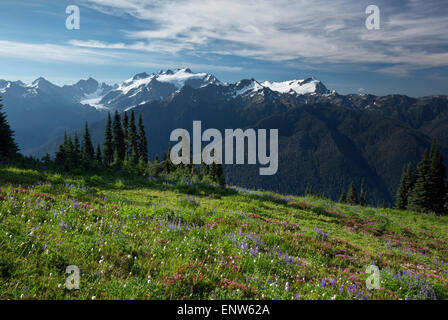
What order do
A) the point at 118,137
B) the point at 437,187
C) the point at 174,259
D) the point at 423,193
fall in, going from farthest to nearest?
the point at 118,137, the point at 423,193, the point at 437,187, the point at 174,259

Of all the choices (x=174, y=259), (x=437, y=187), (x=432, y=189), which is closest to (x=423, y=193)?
(x=432, y=189)

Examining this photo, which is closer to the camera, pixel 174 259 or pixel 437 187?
pixel 174 259

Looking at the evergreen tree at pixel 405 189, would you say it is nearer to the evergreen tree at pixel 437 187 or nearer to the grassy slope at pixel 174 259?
the evergreen tree at pixel 437 187

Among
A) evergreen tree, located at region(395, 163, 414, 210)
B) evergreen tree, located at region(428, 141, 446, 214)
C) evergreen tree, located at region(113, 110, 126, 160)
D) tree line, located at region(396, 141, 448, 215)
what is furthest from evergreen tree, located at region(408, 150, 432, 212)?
evergreen tree, located at region(113, 110, 126, 160)

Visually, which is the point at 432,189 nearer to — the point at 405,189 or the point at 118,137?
the point at 405,189

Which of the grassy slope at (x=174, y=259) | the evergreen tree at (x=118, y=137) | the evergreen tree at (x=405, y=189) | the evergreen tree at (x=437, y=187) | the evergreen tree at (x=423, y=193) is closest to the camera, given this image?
the grassy slope at (x=174, y=259)

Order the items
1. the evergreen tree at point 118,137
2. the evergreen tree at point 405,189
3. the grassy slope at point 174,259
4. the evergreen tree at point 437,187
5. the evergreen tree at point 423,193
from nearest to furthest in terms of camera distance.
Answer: the grassy slope at point 174,259 < the evergreen tree at point 437,187 < the evergreen tree at point 423,193 < the evergreen tree at point 405,189 < the evergreen tree at point 118,137

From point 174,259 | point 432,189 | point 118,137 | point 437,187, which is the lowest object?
point 432,189

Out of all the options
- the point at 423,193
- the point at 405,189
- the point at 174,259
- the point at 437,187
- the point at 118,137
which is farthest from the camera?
the point at 118,137

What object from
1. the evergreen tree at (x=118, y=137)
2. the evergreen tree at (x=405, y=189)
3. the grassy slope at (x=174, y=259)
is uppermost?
the evergreen tree at (x=118, y=137)

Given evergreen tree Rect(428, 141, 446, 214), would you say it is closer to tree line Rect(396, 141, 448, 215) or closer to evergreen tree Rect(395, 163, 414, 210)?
tree line Rect(396, 141, 448, 215)

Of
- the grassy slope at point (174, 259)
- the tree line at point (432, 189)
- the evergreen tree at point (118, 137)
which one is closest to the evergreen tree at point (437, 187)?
the tree line at point (432, 189)

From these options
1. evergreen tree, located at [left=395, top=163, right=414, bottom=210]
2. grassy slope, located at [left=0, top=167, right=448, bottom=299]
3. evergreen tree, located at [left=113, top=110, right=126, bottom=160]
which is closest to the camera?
grassy slope, located at [left=0, top=167, right=448, bottom=299]
